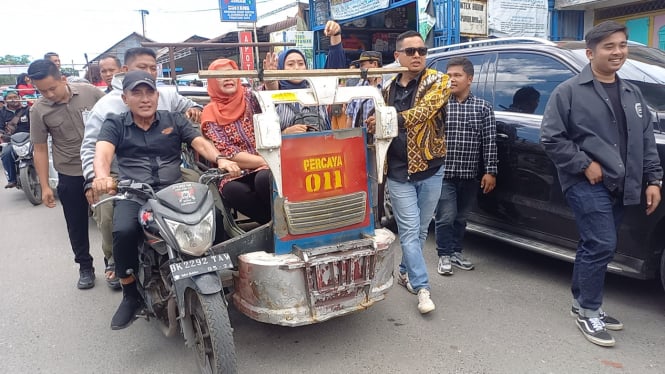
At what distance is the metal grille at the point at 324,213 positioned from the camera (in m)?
2.77

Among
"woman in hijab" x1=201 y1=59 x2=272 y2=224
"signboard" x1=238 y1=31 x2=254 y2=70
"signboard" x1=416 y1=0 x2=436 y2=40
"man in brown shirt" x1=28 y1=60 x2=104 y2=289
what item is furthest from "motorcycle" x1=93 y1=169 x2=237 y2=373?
"signboard" x1=238 y1=31 x2=254 y2=70

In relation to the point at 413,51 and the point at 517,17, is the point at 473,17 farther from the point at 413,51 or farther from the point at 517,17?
the point at 413,51

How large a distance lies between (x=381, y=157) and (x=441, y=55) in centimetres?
243

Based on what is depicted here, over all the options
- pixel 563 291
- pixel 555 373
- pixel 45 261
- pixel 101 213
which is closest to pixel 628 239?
pixel 563 291

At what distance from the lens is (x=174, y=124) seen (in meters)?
3.38

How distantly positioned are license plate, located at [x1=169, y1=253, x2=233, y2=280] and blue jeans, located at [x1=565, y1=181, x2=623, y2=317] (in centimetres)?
213

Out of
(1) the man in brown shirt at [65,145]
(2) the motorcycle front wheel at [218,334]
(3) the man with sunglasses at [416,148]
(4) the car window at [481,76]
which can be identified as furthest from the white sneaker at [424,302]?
(1) the man in brown shirt at [65,145]

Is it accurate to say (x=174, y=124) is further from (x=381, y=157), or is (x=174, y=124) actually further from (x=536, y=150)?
(x=536, y=150)

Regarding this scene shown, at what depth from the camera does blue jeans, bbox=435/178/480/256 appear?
13.4 feet

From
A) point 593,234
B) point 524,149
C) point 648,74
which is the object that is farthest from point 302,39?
point 593,234

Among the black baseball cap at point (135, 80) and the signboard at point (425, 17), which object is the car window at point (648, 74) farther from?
the signboard at point (425, 17)

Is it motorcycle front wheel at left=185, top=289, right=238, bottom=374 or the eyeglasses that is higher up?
the eyeglasses

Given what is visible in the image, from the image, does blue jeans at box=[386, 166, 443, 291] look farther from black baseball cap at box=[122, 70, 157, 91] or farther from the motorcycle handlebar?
black baseball cap at box=[122, 70, 157, 91]

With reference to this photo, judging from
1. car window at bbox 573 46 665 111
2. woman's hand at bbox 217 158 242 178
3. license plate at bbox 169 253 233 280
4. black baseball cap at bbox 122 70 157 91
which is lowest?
license plate at bbox 169 253 233 280
